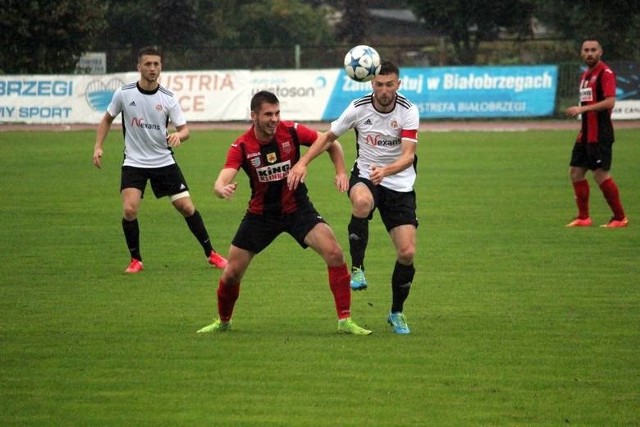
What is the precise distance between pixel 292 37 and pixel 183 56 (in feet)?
85.7

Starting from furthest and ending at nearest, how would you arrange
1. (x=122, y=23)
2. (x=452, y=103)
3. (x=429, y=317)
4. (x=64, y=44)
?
1. (x=122, y=23)
2. (x=64, y=44)
3. (x=452, y=103)
4. (x=429, y=317)

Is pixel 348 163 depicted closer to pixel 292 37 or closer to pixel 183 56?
pixel 183 56

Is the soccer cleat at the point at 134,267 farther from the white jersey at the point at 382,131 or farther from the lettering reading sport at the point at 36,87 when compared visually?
the lettering reading sport at the point at 36,87

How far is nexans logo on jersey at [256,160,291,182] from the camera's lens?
30.0 feet

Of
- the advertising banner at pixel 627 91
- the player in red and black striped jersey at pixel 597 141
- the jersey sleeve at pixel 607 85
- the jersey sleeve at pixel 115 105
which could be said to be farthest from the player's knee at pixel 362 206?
the advertising banner at pixel 627 91

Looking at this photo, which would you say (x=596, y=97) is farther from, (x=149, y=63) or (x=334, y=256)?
(x=334, y=256)

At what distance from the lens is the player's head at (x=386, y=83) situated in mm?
9672

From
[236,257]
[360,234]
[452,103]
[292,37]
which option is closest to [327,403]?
[236,257]

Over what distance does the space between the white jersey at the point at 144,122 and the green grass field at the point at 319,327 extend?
3.84 feet

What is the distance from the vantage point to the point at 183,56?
45.6 meters

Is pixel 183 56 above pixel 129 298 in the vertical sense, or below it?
above

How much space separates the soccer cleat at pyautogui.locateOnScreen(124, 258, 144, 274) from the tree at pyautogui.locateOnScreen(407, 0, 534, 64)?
4621 cm

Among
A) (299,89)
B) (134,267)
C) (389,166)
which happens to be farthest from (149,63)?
(299,89)

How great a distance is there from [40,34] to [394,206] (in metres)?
37.2
